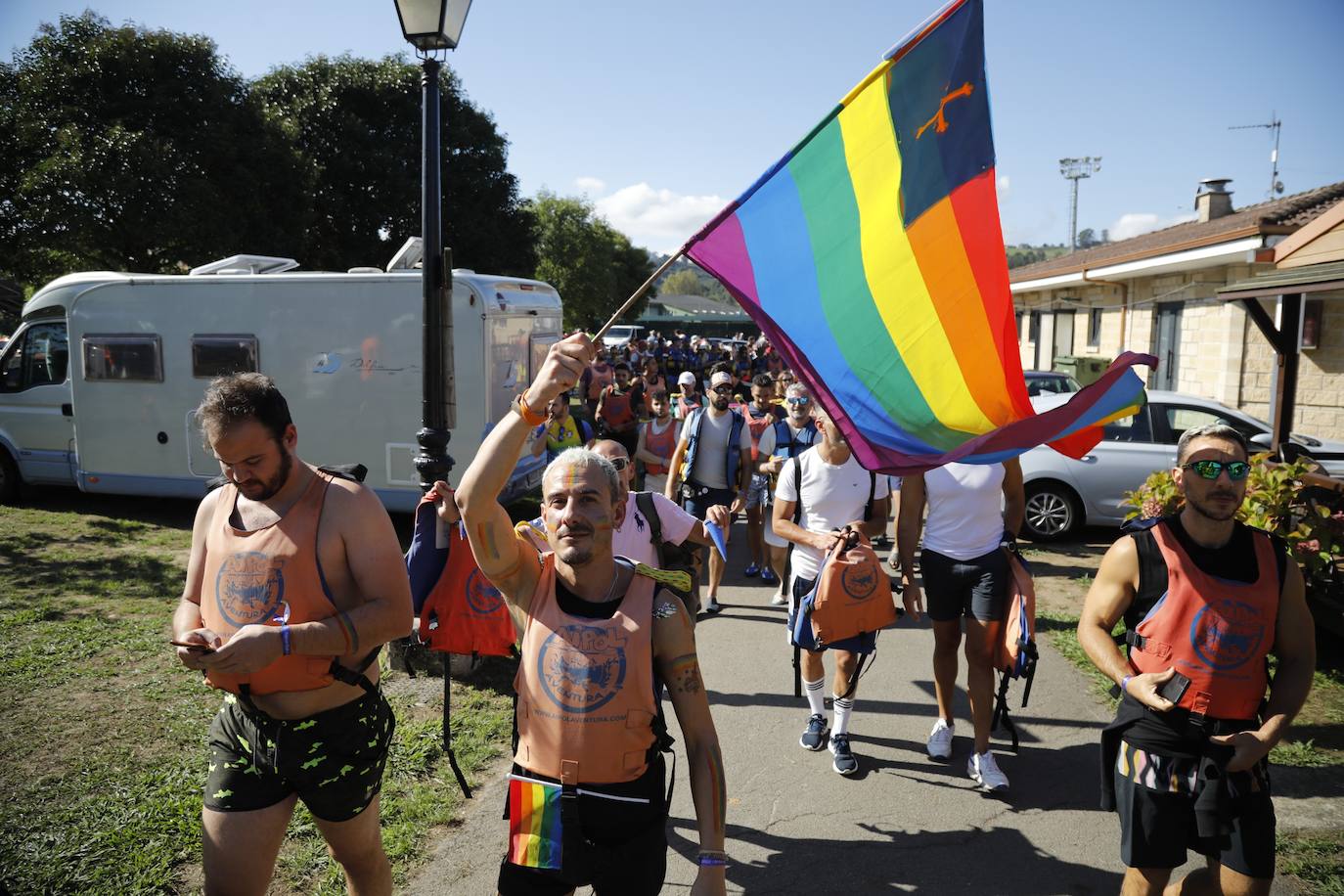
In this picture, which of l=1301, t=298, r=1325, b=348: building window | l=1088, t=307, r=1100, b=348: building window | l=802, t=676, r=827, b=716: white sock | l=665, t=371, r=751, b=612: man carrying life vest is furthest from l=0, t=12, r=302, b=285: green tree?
l=1088, t=307, r=1100, b=348: building window

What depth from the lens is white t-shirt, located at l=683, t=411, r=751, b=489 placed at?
23.7ft

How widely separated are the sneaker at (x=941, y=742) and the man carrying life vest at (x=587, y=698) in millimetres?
2717

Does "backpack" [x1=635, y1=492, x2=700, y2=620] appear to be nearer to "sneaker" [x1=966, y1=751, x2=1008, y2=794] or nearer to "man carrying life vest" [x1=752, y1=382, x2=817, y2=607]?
"sneaker" [x1=966, y1=751, x2=1008, y2=794]

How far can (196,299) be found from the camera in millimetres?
10000

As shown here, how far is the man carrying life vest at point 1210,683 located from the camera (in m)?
2.68

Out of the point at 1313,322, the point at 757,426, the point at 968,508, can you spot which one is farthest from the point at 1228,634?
the point at 1313,322

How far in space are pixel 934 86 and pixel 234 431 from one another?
3.07 meters

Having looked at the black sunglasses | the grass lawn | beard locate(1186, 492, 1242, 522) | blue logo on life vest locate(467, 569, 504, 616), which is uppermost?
the black sunglasses

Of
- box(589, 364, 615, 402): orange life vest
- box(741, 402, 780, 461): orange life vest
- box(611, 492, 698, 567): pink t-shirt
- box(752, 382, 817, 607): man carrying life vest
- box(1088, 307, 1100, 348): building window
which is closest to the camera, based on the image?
box(611, 492, 698, 567): pink t-shirt

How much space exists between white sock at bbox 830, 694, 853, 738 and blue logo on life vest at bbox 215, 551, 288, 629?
3107mm

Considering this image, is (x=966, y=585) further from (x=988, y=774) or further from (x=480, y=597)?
(x=480, y=597)

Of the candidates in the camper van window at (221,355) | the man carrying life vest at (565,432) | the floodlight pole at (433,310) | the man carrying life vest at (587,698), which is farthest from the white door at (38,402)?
the man carrying life vest at (587,698)

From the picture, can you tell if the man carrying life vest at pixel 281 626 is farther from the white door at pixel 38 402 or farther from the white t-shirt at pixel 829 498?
the white door at pixel 38 402

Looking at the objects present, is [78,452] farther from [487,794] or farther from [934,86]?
[934,86]
